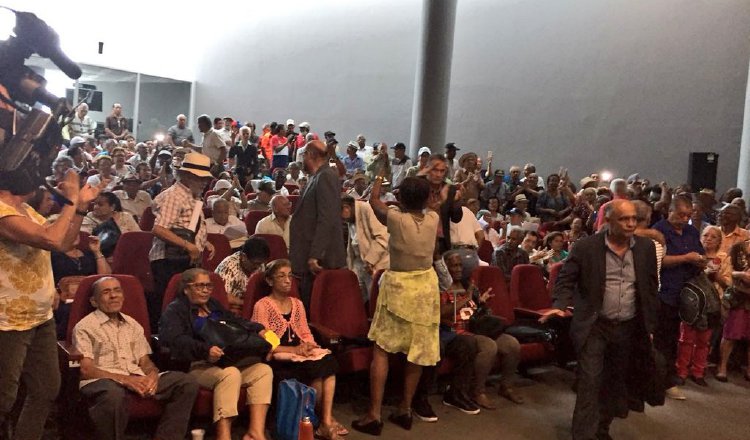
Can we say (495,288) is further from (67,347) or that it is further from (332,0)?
(332,0)

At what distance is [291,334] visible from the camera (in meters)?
4.57

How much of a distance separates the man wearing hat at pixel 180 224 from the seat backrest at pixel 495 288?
2.18m

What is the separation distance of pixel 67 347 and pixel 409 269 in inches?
77.3

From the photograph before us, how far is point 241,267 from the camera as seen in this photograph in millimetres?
5051

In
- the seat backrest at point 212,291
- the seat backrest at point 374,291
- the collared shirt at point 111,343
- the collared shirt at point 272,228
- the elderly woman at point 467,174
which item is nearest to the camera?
the collared shirt at point 111,343

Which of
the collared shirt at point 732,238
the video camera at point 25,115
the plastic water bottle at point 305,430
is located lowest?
the plastic water bottle at point 305,430

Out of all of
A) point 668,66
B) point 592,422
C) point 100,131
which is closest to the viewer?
point 592,422

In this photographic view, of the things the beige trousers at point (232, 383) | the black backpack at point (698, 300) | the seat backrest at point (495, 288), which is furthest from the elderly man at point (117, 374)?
the black backpack at point (698, 300)

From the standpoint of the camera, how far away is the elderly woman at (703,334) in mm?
6266

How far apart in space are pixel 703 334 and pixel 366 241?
9.63 feet

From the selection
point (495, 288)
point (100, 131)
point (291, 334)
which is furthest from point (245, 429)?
point (100, 131)

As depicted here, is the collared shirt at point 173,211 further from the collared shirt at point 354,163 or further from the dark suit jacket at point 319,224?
the collared shirt at point 354,163

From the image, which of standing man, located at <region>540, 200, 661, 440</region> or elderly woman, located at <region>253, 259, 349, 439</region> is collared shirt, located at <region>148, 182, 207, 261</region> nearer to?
elderly woman, located at <region>253, 259, 349, 439</region>

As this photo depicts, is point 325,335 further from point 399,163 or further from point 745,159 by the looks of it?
point 745,159
